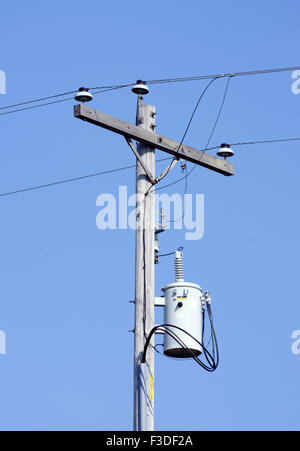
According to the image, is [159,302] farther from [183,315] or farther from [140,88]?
[140,88]

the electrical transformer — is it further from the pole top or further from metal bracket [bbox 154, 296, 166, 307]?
the pole top

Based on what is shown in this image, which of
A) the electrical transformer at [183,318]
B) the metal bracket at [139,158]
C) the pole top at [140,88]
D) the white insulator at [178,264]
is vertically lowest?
the electrical transformer at [183,318]

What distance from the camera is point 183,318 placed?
66.9 ft

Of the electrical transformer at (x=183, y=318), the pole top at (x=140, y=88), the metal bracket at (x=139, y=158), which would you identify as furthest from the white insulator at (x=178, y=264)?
the pole top at (x=140, y=88)

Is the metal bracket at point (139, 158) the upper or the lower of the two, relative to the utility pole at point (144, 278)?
upper

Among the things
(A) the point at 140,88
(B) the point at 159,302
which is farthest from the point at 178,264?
(A) the point at 140,88

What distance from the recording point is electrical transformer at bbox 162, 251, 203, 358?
20328 mm

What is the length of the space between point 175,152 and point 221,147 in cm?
84

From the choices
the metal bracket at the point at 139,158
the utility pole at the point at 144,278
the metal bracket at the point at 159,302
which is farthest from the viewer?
the metal bracket at the point at 139,158

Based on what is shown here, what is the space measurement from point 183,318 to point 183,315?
0.04 meters

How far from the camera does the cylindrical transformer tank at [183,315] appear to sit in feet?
66.7

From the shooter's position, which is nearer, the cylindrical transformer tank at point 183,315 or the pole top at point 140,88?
the cylindrical transformer tank at point 183,315

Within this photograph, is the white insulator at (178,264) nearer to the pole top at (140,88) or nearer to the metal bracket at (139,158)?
the metal bracket at (139,158)

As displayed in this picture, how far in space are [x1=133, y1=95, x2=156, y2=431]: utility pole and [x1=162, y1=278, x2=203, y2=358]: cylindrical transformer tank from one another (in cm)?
25
